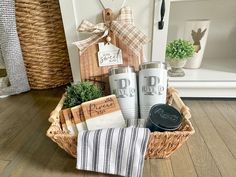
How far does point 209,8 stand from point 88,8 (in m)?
0.57

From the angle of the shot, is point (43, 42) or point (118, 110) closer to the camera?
point (118, 110)

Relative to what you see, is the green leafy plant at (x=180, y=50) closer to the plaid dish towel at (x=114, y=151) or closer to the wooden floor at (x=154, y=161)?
the wooden floor at (x=154, y=161)

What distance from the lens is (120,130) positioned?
0.44 metres

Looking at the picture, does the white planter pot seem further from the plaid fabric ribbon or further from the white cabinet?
the plaid fabric ribbon

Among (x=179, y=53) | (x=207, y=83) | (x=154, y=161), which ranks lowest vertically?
(x=154, y=161)

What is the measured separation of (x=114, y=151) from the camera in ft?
1.44

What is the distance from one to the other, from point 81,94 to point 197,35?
0.56m

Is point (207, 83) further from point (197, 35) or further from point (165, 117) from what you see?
point (165, 117)

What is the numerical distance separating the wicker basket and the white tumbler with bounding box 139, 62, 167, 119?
65 millimetres

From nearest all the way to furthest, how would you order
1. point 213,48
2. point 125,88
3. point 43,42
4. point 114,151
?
1. point 114,151
2. point 125,88
3. point 43,42
4. point 213,48

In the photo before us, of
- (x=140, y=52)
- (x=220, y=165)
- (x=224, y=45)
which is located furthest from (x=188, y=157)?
(x=224, y=45)

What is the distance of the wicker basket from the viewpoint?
0.44 metres

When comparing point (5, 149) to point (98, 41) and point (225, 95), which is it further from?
point (225, 95)

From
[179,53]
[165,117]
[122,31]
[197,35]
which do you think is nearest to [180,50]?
[179,53]
